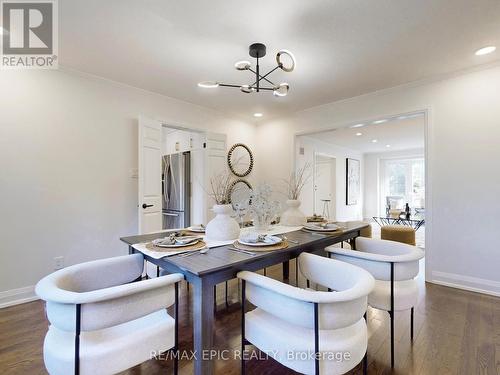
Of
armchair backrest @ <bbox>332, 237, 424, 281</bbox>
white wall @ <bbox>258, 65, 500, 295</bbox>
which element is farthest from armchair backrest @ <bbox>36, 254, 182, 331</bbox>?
white wall @ <bbox>258, 65, 500, 295</bbox>

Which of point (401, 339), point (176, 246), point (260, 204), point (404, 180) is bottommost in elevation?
point (401, 339)

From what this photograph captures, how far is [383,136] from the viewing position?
6129 mm

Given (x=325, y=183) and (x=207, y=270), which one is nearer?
(x=207, y=270)

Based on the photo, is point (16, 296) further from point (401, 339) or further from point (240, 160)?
point (401, 339)

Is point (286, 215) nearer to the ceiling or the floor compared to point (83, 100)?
nearer to the floor

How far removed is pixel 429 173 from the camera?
119 inches

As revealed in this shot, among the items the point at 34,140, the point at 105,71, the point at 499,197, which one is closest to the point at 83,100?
the point at 105,71

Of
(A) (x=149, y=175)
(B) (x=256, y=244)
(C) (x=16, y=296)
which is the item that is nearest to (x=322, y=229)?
(B) (x=256, y=244)

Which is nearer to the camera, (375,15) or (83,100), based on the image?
(375,15)

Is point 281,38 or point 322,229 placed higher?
point 281,38

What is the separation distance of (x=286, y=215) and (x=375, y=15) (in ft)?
6.01

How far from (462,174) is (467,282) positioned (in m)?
1.24

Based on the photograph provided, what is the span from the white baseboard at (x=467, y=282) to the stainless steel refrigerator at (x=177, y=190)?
12.3 ft

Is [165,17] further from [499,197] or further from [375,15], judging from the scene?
[499,197]
